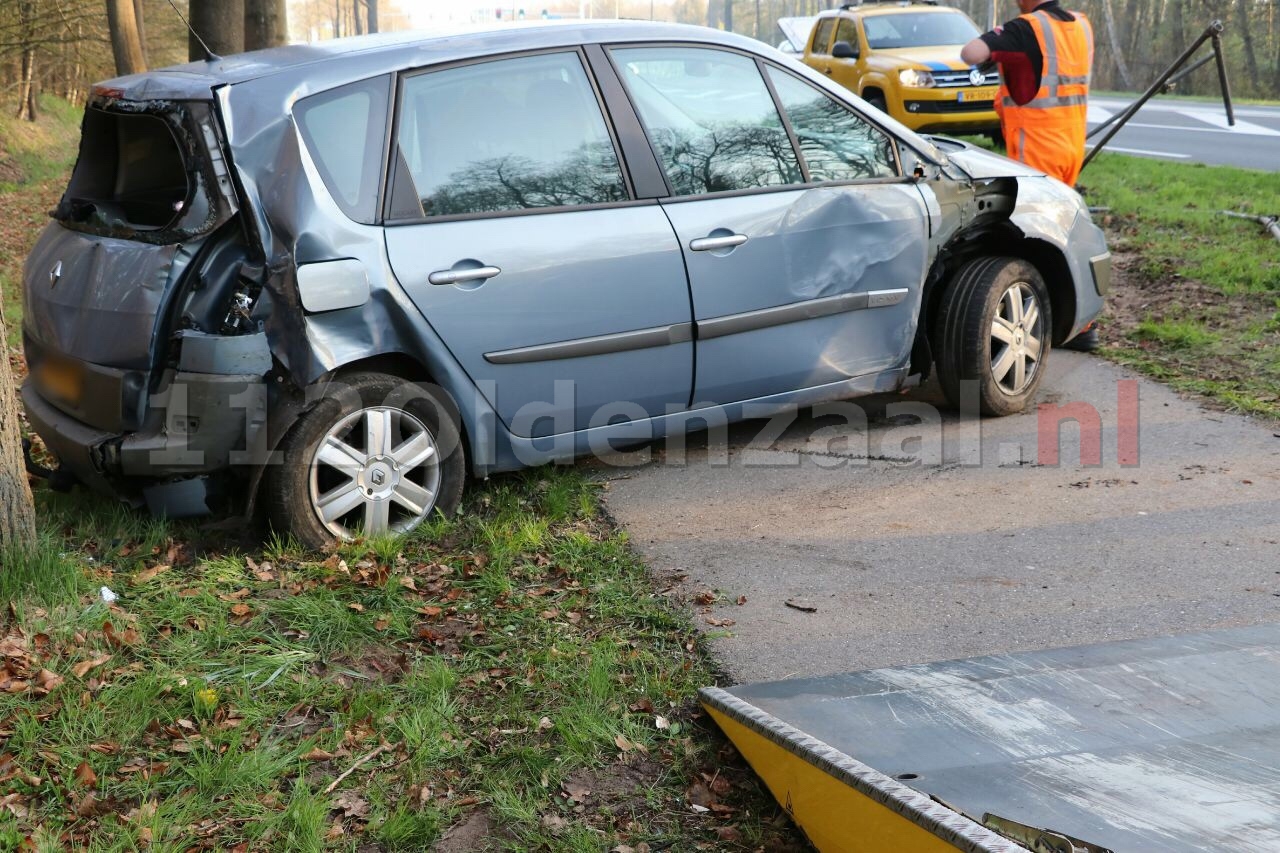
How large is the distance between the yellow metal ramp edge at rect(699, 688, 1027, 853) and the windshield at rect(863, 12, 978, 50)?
47.2 ft

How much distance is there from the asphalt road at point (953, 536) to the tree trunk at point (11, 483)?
82.5 inches

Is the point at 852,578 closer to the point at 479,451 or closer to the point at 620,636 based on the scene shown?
the point at 620,636

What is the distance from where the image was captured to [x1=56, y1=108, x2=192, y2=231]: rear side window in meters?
4.36

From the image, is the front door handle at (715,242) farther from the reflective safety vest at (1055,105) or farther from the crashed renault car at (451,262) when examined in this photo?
the reflective safety vest at (1055,105)

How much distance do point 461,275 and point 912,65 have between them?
11.9 m

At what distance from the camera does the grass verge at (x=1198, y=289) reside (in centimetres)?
662

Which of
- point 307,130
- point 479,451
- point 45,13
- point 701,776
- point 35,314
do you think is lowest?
point 701,776

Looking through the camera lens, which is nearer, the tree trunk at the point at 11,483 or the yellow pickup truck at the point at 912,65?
the tree trunk at the point at 11,483

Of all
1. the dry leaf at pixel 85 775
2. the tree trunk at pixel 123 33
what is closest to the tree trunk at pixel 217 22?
the dry leaf at pixel 85 775

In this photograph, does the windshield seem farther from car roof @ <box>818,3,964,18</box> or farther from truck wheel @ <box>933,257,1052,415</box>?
truck wheel @ <box>933,257,1052,415</box>

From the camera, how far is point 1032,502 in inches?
197

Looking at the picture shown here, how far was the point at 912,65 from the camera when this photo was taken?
15.0 metres

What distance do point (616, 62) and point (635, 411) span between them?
54.9 inches

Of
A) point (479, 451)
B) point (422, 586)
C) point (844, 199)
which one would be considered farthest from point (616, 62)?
point (422, 586)
